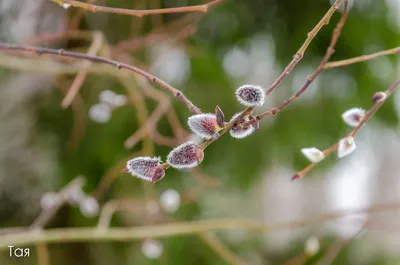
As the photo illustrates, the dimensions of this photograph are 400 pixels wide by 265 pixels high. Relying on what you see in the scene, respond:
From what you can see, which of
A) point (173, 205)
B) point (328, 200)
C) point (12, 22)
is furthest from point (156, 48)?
point (328, 200)

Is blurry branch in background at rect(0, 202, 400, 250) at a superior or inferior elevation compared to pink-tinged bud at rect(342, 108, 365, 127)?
superior

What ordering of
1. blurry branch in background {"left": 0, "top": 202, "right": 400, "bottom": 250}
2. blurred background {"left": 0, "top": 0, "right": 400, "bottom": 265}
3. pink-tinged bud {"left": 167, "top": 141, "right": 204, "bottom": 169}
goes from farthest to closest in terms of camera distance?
blurred background {"left": 0, "top": 0, "right": 400, "bottom": 265}
blurry branch in background {"left": 0, "top": 202, "right": 400, "bottom": 250}
pink-tinged bud {"left": 167, "top": 141, "right": 204, "bottom": 169}

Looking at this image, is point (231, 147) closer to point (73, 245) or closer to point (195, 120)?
point (73, 245)

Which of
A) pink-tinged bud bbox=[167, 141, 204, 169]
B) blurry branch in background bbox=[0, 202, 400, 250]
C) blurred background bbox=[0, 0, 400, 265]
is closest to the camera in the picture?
Result: pink-tinged bud bbox=[167, 141, 204, 169]

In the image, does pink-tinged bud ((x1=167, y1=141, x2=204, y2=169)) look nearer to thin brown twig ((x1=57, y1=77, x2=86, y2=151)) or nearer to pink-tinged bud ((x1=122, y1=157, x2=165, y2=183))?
pink-tinged bud ((x1=122, y1=157, x2=165, y2=183))

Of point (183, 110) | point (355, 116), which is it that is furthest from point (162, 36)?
point (355, 116)

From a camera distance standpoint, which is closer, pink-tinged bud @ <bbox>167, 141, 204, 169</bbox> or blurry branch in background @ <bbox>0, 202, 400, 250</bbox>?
pink-tinged bud @ <bbox>167, 141, 204, 169</bbox>

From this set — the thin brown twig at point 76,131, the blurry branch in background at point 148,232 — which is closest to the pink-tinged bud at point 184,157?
the blurry branch in background at point 148,232

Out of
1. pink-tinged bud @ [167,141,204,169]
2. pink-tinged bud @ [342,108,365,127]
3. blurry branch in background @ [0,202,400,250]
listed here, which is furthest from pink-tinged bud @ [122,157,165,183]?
blurry branch in background @ [0,202,400,250]
